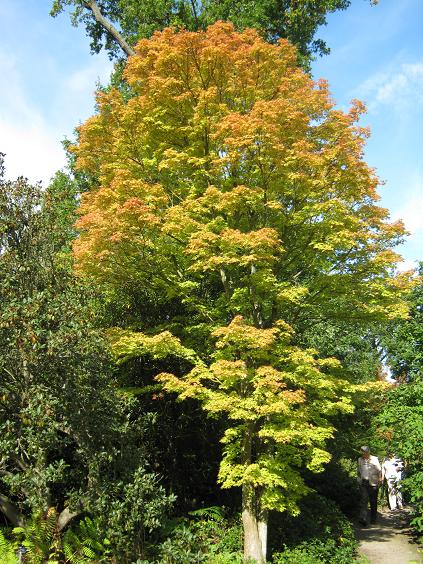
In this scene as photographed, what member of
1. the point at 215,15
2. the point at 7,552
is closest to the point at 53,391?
the point at 7,552

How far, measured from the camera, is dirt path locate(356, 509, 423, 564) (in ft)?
28.8

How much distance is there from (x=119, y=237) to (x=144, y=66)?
4.24 m

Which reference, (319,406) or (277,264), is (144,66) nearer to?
(277,264)

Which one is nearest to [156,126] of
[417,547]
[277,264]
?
[277,264]

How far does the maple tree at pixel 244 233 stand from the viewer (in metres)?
8.20

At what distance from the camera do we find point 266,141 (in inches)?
339

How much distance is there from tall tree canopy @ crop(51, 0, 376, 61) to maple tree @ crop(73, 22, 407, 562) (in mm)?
4964

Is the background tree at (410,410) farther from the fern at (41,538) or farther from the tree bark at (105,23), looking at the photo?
the tree bark at (105,23)

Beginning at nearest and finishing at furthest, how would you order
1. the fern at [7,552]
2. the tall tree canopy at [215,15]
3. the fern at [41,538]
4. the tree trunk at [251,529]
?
the fern at [7,552] < the fern at [41,538] < the tree trunk at [251,529] < the tall tree canopy at [215,15]

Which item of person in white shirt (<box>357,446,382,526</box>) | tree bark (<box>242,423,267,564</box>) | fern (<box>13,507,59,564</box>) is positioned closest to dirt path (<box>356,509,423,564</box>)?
person in white shirt (<box>357,446,382,526</box>)

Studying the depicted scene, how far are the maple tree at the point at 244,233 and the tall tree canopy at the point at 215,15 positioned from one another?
4.96 meters

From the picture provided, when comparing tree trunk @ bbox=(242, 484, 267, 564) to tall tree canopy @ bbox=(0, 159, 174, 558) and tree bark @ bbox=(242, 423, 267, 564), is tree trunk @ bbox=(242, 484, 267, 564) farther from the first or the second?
tall tree canopy @ bbox=(0, 159, 174, 558)

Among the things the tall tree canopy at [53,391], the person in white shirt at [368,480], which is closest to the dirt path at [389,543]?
the person in white shirt at [368,480]

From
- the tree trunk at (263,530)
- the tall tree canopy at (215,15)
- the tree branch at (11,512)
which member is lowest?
the tree trunk at (263,530)
